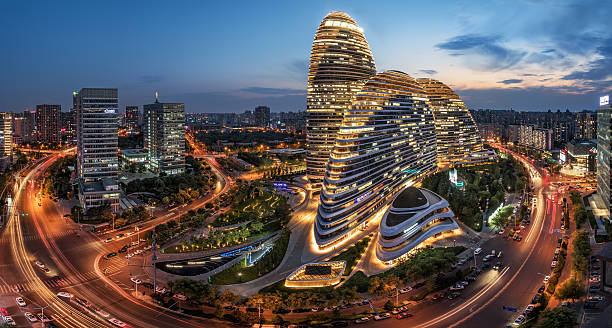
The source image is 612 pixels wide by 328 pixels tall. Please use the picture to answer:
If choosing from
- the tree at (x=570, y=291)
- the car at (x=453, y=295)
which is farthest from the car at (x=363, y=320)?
the tree at (x=570, y=291)

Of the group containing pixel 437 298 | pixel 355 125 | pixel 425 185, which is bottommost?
pixel 437 298

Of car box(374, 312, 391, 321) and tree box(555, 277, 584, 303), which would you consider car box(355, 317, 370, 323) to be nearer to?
car box(374, 312, 391, 321)

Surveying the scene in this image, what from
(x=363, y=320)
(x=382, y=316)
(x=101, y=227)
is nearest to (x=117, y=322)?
(x=363, y=320)

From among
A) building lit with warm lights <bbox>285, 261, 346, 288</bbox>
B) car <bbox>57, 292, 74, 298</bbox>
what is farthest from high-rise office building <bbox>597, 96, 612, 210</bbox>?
car <bbox>57, 292, 74, 298</bbox>

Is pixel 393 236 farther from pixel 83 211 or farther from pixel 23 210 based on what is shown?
pixel 23 210

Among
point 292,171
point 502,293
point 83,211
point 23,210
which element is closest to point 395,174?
point 502,293

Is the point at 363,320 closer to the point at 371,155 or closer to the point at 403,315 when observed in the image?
the point at 403,315

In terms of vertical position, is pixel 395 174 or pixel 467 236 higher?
pixel 395 174
